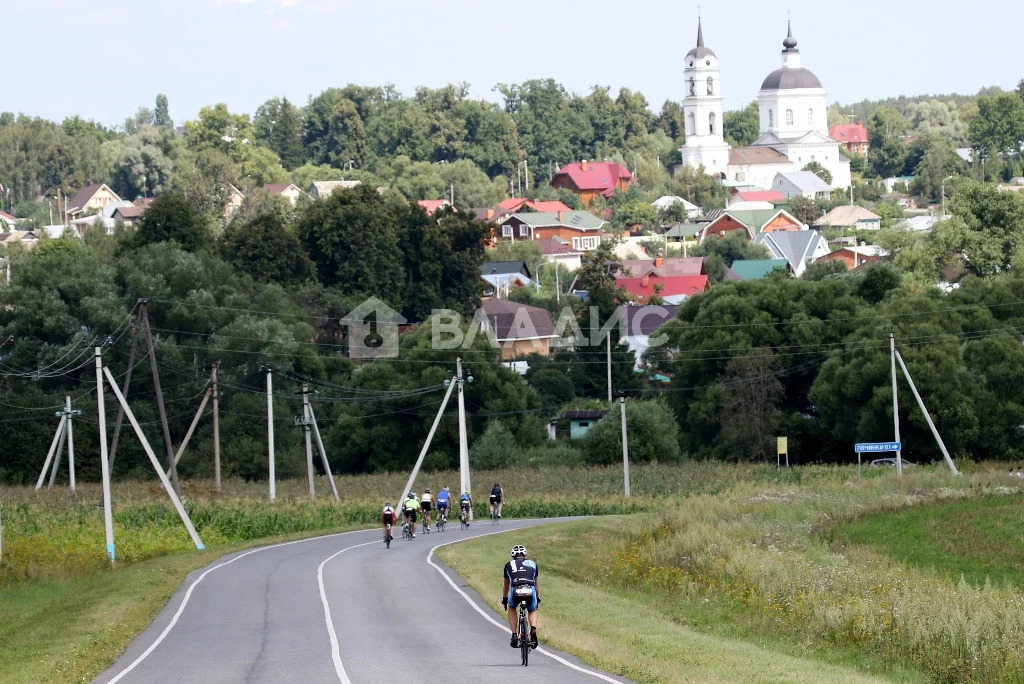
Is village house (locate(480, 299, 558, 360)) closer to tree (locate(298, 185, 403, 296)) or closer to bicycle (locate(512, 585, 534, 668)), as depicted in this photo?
tree (locate(298, 185, 403, 296))

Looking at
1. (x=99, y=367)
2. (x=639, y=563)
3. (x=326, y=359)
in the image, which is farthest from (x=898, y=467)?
(x=326, y=359)

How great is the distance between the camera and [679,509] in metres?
49.1

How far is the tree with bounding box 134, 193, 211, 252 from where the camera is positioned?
101312 mm

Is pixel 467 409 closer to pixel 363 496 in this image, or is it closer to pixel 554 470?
pixel 554 470

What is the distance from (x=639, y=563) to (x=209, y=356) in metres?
53.1

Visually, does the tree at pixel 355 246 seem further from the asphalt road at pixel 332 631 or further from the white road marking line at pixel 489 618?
the asphalt road at pixel 332 631

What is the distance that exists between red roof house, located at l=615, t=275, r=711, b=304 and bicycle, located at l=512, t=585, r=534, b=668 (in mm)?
108732

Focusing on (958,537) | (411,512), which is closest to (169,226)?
(411,512)

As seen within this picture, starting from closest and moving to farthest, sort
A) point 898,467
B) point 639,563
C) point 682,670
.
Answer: point 682,670 → point 639,563 → point 898,467

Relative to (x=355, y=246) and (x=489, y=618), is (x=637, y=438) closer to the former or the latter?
(x=355, y=246)

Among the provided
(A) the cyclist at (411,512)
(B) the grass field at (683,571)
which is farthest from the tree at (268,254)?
(A) the cyclist at (411,512)

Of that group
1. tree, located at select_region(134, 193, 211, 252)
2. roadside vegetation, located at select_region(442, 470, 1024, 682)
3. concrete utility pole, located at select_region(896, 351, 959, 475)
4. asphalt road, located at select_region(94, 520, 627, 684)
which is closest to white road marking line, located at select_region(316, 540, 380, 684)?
asphalt road, located at select_region(94, 520, 627, 684)

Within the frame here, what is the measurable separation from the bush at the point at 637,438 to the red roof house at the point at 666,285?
5341cm

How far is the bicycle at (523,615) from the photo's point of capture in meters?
22.0
